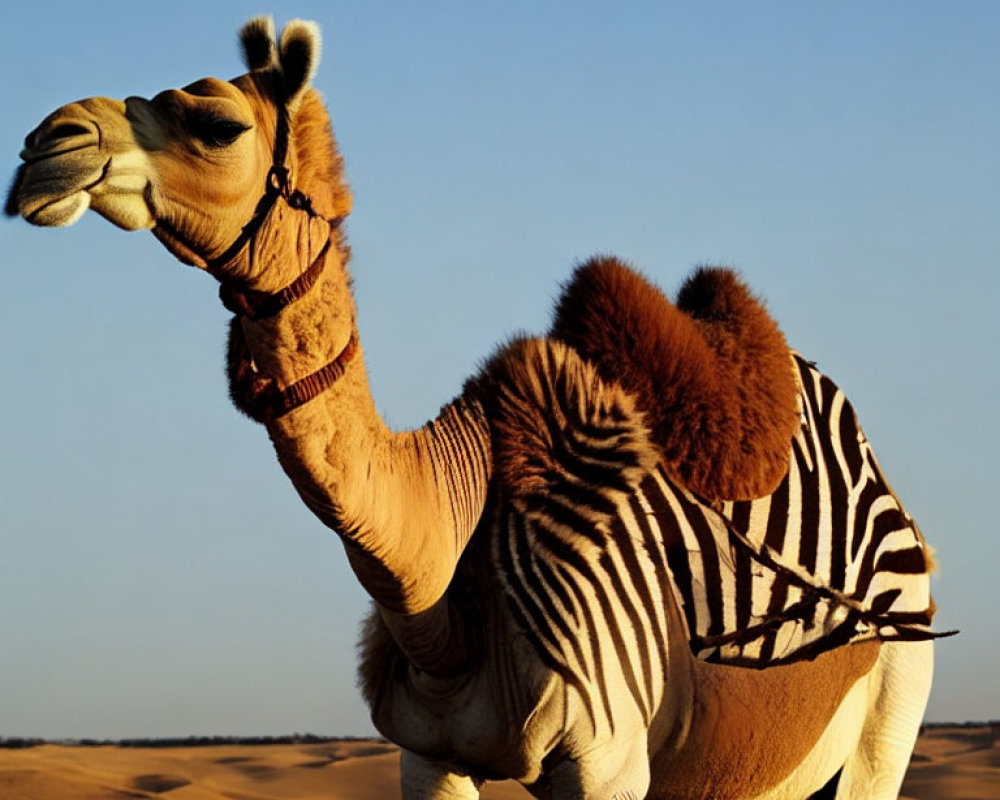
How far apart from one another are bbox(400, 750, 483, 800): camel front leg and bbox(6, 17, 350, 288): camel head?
2.12 m

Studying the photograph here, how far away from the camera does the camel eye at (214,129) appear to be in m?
3.90

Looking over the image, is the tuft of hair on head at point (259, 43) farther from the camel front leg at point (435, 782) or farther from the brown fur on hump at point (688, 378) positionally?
the camel front leg at point (435, 782)

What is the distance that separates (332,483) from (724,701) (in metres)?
2.01

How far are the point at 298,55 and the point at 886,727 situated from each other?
3968 mm

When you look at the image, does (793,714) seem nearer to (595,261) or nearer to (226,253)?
(595,261)

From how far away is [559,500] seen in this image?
528cm

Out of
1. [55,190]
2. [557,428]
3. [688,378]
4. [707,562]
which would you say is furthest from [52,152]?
[707,562]

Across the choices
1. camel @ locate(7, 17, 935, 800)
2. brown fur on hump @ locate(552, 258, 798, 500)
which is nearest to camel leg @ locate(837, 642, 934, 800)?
camel @ locate(7, 17, 935, 800)

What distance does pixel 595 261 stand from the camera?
19.4ft

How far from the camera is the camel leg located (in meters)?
6.51

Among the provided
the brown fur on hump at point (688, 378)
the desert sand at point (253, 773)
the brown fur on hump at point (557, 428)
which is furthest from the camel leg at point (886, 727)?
the desert sand at point (253, 773)

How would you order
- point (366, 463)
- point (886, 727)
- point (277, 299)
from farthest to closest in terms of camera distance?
point (886, 727) < point (366, 463) < point (277, 299)

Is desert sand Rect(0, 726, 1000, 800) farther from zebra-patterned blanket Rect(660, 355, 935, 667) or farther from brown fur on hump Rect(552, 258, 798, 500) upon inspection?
brown fur on hump Rect(552, 258, 798, 500)

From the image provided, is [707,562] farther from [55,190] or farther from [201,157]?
[55,190]
